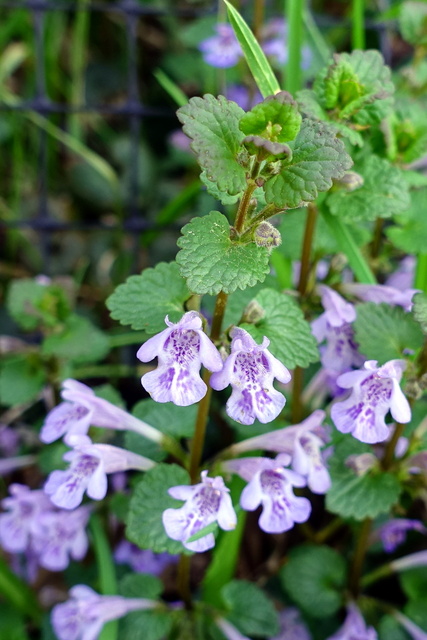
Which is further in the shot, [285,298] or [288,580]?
[288,580]

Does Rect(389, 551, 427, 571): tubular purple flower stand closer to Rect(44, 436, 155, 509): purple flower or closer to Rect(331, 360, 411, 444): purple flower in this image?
Rect(331, 360, 411, 444): purple flower

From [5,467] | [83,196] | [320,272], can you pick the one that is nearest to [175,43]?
[83,196]

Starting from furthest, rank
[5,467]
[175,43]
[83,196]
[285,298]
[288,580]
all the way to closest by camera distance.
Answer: [175,43] < [83,196] < [5,467] < [288,580] < [285,298]

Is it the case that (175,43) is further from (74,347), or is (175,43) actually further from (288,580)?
(288,580)

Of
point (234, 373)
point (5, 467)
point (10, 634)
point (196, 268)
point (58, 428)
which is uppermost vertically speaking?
point (196, 268)

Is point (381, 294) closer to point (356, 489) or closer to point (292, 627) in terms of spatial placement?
point (356, 489)

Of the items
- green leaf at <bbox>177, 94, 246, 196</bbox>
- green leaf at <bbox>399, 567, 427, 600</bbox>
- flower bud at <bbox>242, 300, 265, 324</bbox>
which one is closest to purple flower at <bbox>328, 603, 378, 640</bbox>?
green leaf at <bbox>399, 567, 427, 600</bbox>
